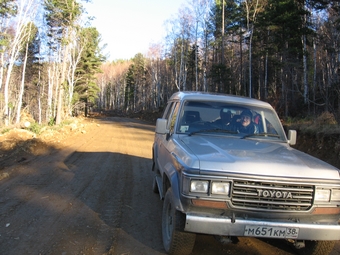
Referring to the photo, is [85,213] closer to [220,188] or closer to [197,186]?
[197,186]

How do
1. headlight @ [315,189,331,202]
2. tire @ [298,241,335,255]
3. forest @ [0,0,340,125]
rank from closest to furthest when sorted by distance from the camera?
headlight @ [315,189,331,202]
tire @ [298,241,335,255]
forest @ [0,0,340,125]

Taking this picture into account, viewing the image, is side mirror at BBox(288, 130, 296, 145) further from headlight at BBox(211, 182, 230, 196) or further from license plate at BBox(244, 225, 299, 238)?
headlight at BBox(211, 182, 230, 196)

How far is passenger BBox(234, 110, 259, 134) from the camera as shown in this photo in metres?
4.79

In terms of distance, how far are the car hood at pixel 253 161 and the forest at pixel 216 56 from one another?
994 centimetres

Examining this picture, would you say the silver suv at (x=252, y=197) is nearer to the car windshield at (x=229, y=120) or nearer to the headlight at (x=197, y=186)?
the headlight at (x=197, y=186)

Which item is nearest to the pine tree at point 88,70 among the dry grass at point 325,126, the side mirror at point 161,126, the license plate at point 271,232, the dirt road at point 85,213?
the dry grass at point 325,126

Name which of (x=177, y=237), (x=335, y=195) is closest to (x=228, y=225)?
(x=177, y=237)

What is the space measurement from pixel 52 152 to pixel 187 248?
9427 mm

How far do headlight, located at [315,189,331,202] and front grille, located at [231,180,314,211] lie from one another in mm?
63

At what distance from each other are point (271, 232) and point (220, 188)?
72cm

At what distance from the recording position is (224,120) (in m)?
4.90

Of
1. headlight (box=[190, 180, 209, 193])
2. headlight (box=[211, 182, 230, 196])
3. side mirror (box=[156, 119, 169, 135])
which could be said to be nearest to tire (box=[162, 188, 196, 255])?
headlight (box=[190, 180, 209, 193])

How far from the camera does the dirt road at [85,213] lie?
407 cm

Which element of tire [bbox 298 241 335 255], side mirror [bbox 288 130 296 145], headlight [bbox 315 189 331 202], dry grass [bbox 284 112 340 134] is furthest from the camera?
dry grass [bbox 284 112 340 134]
